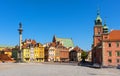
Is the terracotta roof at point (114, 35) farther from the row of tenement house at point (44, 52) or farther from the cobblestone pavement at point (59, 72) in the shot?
the row of tenement house at point (44, 52)

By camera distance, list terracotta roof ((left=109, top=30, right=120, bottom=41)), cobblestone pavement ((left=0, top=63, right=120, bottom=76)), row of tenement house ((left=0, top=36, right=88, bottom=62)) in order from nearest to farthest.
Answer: cobblestone pavement ((left=0, top=63, right=120, bottom=76)), terracotta roof ((left=109, top=30, right=120, bottom=41)), row of tenement house ((left=0, top=36, right=88, bottom=62))

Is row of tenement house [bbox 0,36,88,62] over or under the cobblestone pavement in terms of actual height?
over

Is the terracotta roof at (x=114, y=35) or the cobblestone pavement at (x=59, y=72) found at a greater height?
the terracotta roof at (x=114, y=35)

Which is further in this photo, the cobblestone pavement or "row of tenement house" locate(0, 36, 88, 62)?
"row of tenement house" locate(0, 36, 88, 62)

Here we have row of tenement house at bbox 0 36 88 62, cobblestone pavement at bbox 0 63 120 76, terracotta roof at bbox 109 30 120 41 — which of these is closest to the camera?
cobblestone pavement at bbox 0 63 120 76

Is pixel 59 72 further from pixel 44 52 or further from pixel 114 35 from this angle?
pixel 44 52

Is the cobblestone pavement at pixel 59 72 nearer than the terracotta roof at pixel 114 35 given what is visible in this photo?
Yes

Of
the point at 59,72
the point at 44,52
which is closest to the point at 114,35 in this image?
the point at 59,72

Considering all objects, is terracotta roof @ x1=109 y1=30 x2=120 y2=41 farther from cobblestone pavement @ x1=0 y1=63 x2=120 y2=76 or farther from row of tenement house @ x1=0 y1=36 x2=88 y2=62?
row of tenement house @ x1=0 y1=36 x2=88 y2=62

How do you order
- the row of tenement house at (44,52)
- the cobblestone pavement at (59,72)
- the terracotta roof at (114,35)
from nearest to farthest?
1. the cobblestone pavement at (59,72)
2. the terracotta roof at (114,35)
3. the row of tenement house at (44,52)

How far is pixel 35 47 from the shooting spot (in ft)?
566

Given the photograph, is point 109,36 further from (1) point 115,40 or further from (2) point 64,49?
(2) point 64,49

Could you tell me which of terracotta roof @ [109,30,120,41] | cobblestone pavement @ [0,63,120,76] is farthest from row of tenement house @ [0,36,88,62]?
cobblestone pavement @ [0,63,120,76]

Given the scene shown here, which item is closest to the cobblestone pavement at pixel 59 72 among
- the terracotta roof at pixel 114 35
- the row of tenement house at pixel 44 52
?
the terracotta roof at pixel 114 35
